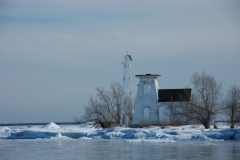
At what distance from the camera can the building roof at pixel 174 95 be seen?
150 ft

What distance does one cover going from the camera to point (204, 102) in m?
44.0

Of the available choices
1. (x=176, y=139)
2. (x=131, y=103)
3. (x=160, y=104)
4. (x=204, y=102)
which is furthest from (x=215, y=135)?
(x=131, y=103)

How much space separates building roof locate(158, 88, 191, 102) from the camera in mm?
45625

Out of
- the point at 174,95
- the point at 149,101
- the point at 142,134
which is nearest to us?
the point at 142,134

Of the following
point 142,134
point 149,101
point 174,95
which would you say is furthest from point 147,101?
point 142,134

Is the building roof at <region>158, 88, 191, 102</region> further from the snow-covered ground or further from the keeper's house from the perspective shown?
the snow-covered ground

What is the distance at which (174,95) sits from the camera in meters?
46.4

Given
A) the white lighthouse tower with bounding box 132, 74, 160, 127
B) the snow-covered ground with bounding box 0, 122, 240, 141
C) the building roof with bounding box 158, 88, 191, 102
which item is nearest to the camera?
the snow-covered ground with bounding box 0, 122, 240, 141

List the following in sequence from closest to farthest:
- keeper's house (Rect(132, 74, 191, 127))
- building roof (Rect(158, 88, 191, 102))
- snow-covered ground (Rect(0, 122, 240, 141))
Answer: snow-covered ground (Rect(0, 122, 240, 141)), building roof (Rect(158, 88, 191, 102)), keeper's house (Rect(132, 74, 191, 127))

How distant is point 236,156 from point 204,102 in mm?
22011

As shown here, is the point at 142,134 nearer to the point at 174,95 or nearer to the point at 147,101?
the point at 147,101

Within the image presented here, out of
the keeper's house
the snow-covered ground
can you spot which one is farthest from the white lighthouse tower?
the snow-covered ground

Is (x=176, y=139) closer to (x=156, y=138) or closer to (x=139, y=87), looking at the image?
(x=156, y=138)

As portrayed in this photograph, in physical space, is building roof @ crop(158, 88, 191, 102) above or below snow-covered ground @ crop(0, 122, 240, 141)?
above
